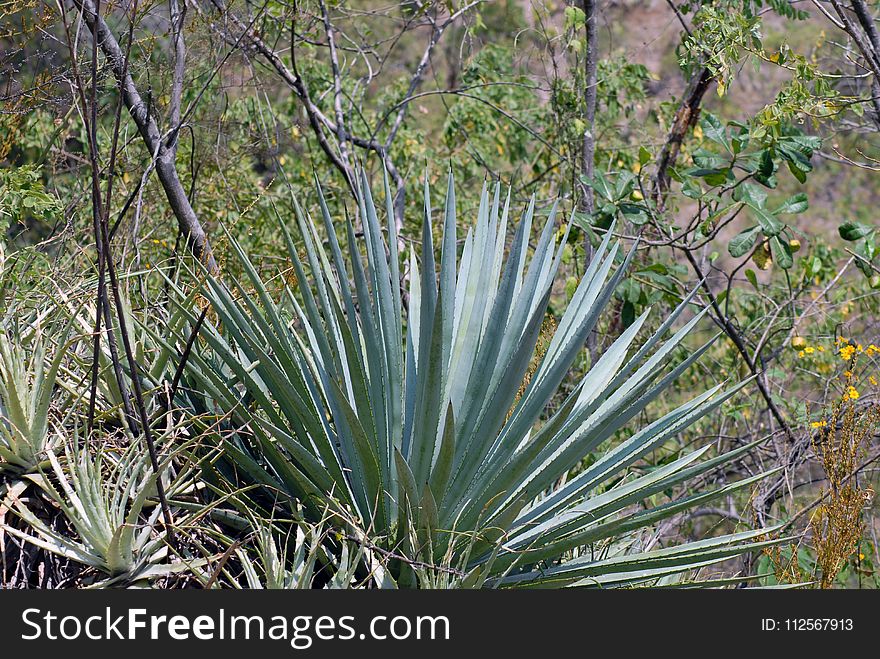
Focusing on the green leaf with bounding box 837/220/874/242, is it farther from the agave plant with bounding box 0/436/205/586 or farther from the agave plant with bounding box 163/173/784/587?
the agave plant with bounding box 0/436/205/586

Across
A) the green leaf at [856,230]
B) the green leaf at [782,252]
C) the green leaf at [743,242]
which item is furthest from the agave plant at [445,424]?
the green leaf at [856,230]

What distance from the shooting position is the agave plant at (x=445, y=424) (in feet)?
7.30

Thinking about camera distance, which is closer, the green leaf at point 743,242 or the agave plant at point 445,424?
the agave plant at point 445,424

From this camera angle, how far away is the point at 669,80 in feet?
48.4

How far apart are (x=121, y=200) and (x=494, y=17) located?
9.16 meters

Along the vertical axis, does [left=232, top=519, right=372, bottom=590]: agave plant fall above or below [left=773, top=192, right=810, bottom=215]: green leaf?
below

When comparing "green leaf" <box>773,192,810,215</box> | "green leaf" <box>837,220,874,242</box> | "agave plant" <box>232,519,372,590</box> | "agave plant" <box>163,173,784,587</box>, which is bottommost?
"agave plant" <box>232,519,372,590</box>

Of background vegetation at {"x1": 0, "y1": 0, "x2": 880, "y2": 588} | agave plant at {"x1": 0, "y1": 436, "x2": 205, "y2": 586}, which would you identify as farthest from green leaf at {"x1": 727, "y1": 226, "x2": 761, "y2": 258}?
agave plant at {"x1": 0, "y1": 436, "x2": 205, "y2": 586}

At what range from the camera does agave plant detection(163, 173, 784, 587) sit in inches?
87.6

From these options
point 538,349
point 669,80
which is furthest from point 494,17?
point 538,349

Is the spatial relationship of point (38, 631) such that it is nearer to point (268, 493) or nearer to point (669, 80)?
point (268, 493)

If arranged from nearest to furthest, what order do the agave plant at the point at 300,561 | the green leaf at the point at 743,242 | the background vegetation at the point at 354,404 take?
the agave plant at the point at 300,561
the background vegetation at the point at 354,404
the green leaf at the point at 743,242

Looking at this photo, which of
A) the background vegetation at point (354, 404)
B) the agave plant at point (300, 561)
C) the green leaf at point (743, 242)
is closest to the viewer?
the agave plant at point (300, 561)

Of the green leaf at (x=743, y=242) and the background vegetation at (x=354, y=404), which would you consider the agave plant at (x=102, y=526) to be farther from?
the green leaf at (x=743, y=242)
